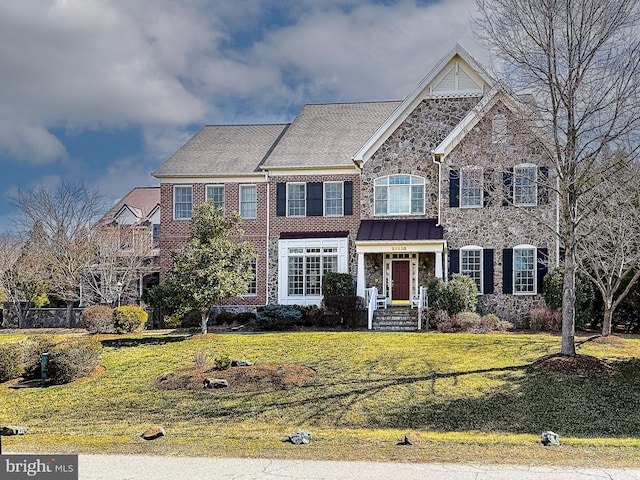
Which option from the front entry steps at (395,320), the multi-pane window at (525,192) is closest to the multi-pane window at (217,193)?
the front entry steps at (395,320)

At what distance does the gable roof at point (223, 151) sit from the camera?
2941cm

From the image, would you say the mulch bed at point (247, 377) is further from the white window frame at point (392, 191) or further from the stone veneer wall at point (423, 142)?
the stone veneer wall at point (423, 142)

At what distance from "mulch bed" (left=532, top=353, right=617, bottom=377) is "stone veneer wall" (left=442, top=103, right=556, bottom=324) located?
395 inches

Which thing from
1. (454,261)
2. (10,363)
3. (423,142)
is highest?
(423,142)

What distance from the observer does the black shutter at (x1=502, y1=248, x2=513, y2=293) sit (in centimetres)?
2555

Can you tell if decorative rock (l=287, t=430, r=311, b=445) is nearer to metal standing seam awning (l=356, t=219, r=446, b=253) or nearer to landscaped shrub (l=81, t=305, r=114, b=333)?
landscaped shrub (l=81, t=305, r=114, b=333)

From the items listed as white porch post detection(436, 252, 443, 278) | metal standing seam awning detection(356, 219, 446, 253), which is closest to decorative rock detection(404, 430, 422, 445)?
white porch post detection(436, 252, 443, 278)

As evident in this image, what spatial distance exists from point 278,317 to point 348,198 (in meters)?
6.42

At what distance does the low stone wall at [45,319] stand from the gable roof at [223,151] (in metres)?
7.65

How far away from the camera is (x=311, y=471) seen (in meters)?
8.52

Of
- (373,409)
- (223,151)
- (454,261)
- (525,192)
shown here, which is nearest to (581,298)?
(525,192)

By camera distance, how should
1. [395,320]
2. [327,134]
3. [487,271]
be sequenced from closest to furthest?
[395,320] < [487,271] < [327,134]

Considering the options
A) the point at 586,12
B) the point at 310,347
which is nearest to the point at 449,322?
the point at 310,347

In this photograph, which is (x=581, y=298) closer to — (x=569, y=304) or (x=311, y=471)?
(x=569, y=304)
